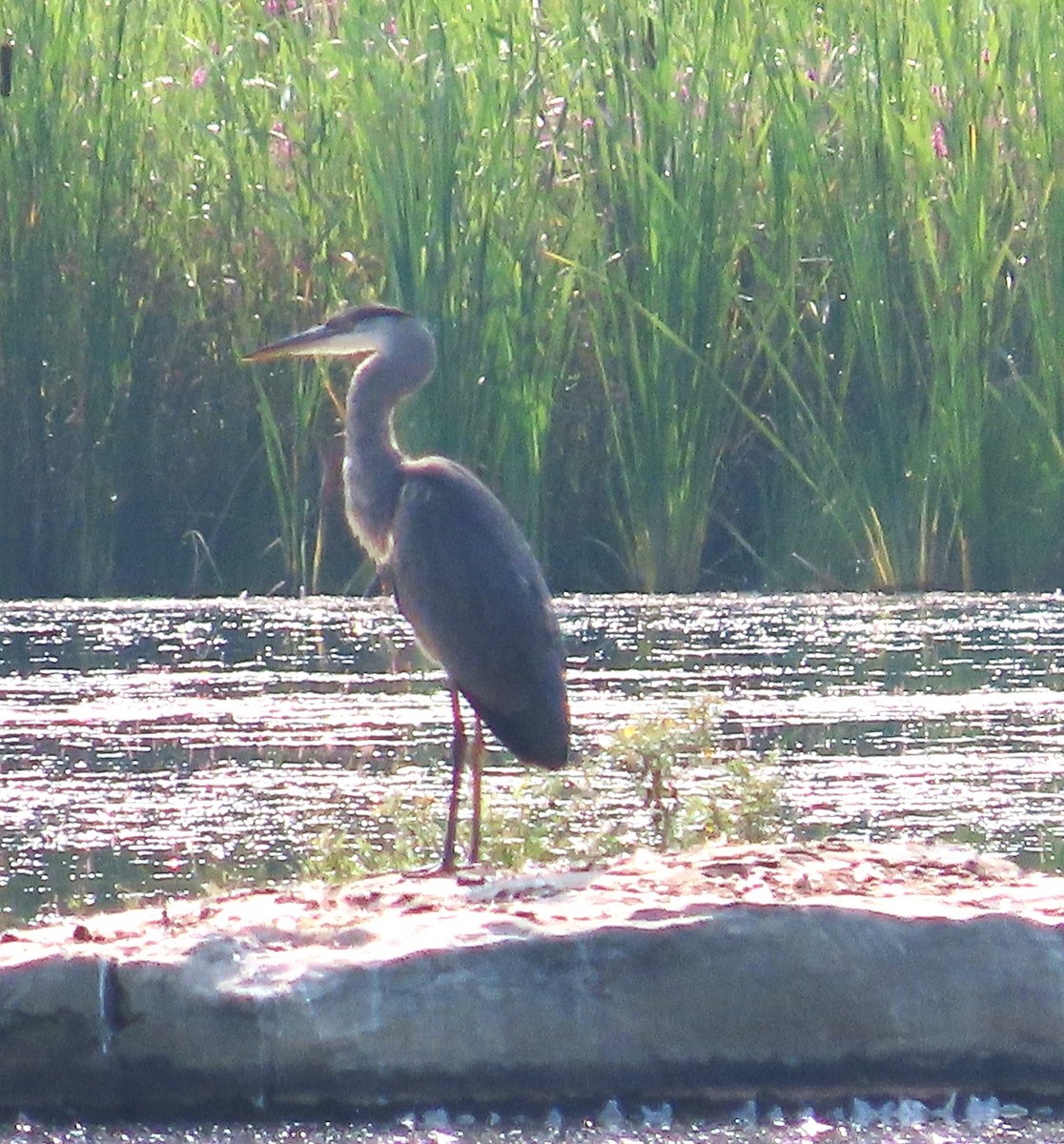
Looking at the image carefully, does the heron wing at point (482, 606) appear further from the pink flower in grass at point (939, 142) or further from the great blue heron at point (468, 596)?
the pink flower in grass at point (939, 142)

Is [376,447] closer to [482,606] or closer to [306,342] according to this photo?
[306,342]

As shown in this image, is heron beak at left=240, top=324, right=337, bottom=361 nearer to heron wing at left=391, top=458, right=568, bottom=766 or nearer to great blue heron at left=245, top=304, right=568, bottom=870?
great blue heron at left=245, top=304, right=568, bottom=870

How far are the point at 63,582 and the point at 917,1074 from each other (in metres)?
5.46

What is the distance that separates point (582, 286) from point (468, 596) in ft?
11.9

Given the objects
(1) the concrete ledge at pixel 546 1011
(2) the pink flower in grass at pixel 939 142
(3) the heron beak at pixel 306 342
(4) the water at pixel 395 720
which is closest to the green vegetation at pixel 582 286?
(2) the pink flower in grass at pixel 939 142

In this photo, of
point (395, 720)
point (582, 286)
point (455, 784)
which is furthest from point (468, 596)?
point (582, 286)

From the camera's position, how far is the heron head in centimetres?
605

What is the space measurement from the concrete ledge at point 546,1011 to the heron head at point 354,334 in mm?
2559

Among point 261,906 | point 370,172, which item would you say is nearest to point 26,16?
point 370,172

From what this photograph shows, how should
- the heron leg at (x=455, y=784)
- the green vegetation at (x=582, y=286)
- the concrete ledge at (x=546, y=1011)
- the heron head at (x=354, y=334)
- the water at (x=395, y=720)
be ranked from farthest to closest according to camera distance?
the green vegetation at (x=582, y=286) → the heron head at (x=354, y=334) → the water at (x=395, y=720) → the heron leg at (x=455, y=784) → the concrete ledge at (x=546, y=1011)

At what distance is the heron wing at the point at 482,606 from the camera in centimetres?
491

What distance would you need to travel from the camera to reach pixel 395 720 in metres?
6.61

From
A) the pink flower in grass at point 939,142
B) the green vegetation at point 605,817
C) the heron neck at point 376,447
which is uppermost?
the pink flower in grass at point 939,142

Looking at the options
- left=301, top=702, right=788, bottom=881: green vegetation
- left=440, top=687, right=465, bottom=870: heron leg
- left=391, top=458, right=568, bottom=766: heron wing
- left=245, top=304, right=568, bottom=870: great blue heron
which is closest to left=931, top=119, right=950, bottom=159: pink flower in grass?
left=245, top=304, right=568, bottom=870: great blue heron
